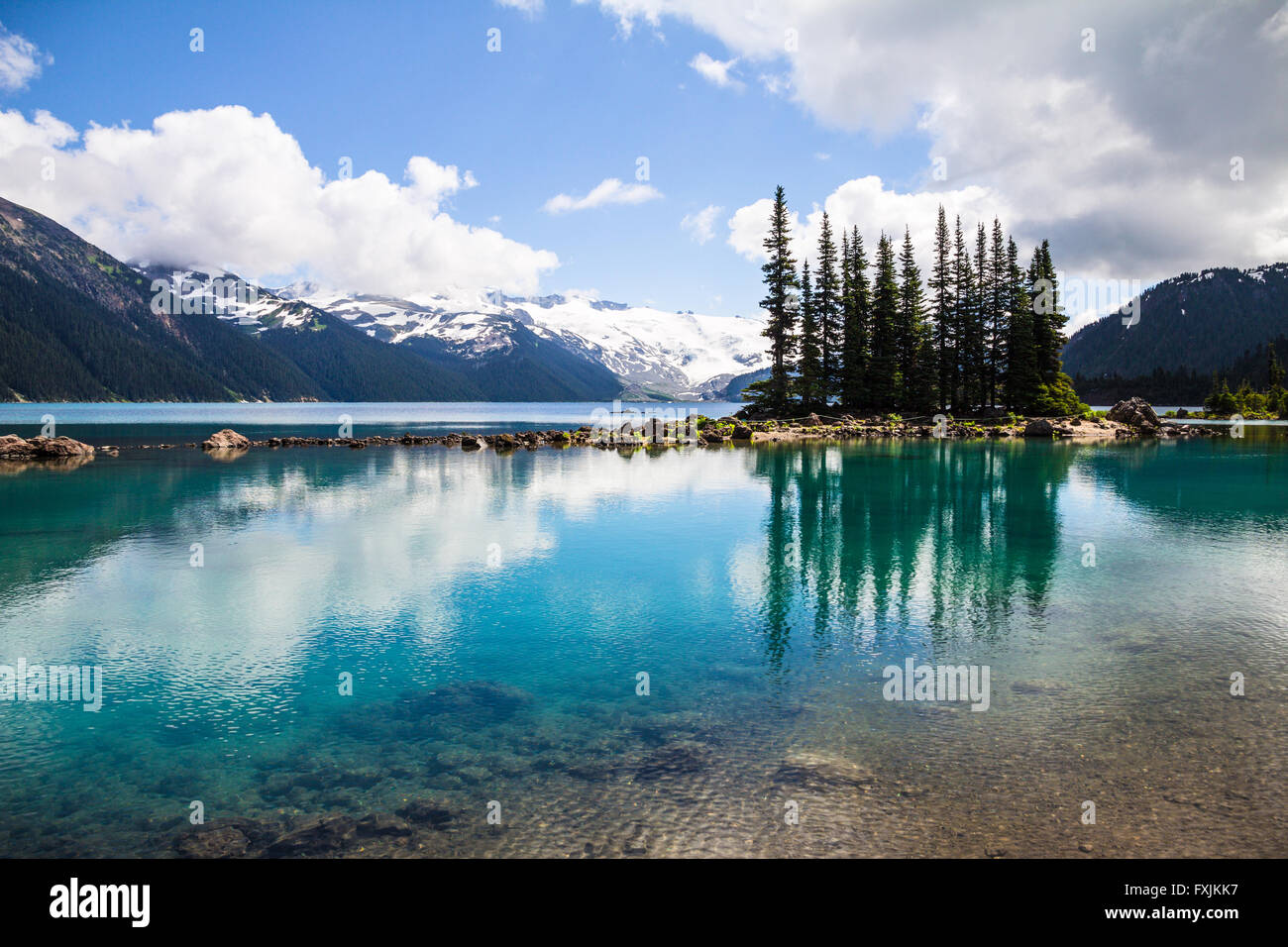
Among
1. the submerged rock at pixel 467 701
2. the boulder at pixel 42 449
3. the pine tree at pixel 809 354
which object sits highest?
the pine tree at pixel 809 354

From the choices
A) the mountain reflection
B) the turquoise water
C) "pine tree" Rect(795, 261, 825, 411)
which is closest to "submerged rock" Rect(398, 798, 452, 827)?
the turquoise water

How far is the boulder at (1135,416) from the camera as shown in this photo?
→ 98.1 meters

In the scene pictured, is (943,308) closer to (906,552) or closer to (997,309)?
(997,309)

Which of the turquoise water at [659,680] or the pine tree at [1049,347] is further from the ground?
the pine tree at [1049,347]

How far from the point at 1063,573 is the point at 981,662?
31.2 feet

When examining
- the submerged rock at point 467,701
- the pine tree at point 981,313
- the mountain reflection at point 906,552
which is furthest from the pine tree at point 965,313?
the submerged rock at point 467,701

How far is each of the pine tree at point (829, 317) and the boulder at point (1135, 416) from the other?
4034 cm

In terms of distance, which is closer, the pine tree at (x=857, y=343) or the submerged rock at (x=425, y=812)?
the submerged rock at (x=425, y=812)

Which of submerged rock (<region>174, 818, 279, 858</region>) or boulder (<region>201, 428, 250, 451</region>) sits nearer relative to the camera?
submerged rock (<region>174, 818, 279, 858</region>)

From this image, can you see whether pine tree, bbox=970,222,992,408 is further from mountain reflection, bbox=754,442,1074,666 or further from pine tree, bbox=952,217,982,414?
mountain reflection, bbox=754,442,1074,666

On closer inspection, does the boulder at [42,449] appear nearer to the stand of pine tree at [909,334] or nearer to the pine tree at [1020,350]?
the stand of pine tree at [909,334]

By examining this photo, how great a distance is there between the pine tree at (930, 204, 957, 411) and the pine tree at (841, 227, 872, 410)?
420 inches

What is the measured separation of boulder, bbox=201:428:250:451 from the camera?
240 feet
